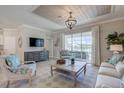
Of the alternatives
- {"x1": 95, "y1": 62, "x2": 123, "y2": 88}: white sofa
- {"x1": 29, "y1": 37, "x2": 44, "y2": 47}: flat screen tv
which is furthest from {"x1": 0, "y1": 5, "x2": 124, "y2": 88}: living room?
{"x1": 95, "y1": 62, "x2": 123, "y2": 88}: white sofa

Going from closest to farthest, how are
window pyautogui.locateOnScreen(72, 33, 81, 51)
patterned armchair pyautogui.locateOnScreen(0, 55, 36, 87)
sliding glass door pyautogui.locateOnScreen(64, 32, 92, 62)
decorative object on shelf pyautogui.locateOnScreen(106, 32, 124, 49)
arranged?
1. patterned armchair pyautogui.locateOnScreen(0, 55, 36, 87)
2. decorative object on shelf pyautogui.locateOnScreen(106, 32, 124, 49)
3. sliding glass door pyautogui.locateOnScreen(64, 32, 92, 62)
4. window pyautogui.locateOnScreen(72, 33, 81, 51)

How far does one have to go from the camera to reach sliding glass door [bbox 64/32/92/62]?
6137 mm

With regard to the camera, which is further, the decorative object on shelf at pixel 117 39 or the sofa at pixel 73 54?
the sofa at pixel 73 54

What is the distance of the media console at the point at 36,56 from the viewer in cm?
574

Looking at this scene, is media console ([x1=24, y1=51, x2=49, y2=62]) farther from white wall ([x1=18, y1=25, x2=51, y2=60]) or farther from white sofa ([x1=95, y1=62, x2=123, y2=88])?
white sofa ([x1=95, y1=62, x2=123, y2=88])

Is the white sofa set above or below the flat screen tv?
below

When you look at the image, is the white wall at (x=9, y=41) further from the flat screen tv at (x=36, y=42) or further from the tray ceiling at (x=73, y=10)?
the tray ceiling at (x=73, y=10)

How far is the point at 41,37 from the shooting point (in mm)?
7070

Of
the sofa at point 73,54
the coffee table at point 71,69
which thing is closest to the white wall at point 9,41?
the sofa at point 73,54

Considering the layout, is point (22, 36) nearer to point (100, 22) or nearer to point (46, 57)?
point (46, 57)

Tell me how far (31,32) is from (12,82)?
13.4 ft
